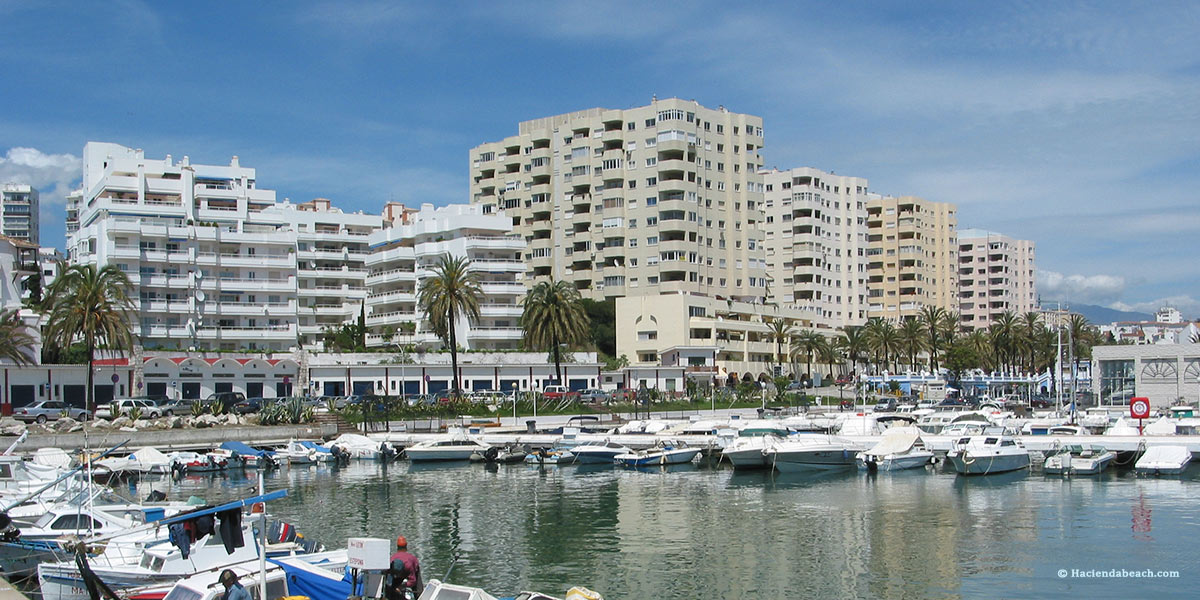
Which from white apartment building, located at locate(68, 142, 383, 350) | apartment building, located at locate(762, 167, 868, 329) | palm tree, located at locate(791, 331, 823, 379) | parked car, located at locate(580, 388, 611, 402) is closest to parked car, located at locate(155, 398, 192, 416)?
white apartment building, located at locate(68, 142, 383, 350)

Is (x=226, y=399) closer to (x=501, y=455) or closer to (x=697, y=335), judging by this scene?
(x=501, y=455)

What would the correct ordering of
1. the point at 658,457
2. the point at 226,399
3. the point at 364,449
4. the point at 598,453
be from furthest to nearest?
the point at 226,399
the point at 364,449
the point at 598,453
the point at 658,457

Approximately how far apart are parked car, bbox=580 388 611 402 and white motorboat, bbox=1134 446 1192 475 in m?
47.8

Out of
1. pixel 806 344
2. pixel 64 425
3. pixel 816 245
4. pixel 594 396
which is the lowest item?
pixel 64 425

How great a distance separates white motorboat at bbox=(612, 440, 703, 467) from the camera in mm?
70188

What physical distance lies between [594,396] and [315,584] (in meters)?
71.5

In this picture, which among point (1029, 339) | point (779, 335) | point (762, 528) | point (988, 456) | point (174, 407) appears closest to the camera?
point (762, 528)

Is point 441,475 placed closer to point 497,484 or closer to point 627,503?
point 497,484

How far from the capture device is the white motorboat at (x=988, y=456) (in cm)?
6203

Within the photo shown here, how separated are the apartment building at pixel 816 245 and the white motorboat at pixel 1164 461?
10021 cm

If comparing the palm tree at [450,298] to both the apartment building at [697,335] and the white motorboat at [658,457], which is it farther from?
the apartment building at [697,335]

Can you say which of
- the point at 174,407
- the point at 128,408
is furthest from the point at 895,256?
the point at 128,408

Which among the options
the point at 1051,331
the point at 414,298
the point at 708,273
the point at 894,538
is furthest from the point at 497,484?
the point at 1051,331

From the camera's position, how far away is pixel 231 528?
2770 cm
